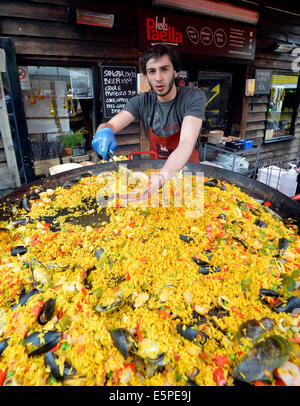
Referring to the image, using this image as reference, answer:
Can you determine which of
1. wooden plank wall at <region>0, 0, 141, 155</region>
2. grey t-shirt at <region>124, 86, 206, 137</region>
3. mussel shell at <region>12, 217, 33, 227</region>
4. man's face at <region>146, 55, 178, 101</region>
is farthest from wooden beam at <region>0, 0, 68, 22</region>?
mussel shell at <region>12, 217, 33, 227</region>

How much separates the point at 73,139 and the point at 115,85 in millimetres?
1459

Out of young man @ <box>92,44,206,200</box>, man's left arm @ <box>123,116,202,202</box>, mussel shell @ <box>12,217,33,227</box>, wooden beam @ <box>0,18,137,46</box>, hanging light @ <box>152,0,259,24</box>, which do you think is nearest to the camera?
man's left arm @ <box>123,116,202,202</box>

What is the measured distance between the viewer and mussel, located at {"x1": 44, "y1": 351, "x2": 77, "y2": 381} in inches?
40.1

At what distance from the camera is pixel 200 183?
268cm

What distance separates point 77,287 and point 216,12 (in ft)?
22.5

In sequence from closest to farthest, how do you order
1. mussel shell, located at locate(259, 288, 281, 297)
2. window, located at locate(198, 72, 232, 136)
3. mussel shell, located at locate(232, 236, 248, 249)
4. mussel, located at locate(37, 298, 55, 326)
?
mussel, located at locate(37, 298, 55, 326), mussel shell, located at locate(259, 288, 281, 297), mussel shell, located at locate(232, 236, 248, 249), window, located at locate(198, 72, 232, 136)

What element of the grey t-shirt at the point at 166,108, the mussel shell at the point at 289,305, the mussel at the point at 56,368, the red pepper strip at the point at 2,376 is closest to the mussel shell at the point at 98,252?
the mussel at the point at 56,368

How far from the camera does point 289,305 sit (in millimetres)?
1280

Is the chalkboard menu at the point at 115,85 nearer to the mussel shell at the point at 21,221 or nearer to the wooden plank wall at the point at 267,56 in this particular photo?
the mussel shell at the point at 21,221

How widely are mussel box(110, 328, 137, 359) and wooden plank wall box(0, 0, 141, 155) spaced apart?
4.72 m

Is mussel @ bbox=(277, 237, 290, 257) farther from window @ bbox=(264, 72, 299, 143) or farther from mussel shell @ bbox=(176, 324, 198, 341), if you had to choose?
window @ bbox=(264, 72, 299, 143)

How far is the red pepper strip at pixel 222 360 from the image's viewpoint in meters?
1.07

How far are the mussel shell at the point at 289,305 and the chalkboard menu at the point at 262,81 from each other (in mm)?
7552

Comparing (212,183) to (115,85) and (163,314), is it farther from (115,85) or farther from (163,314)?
(115,85)
